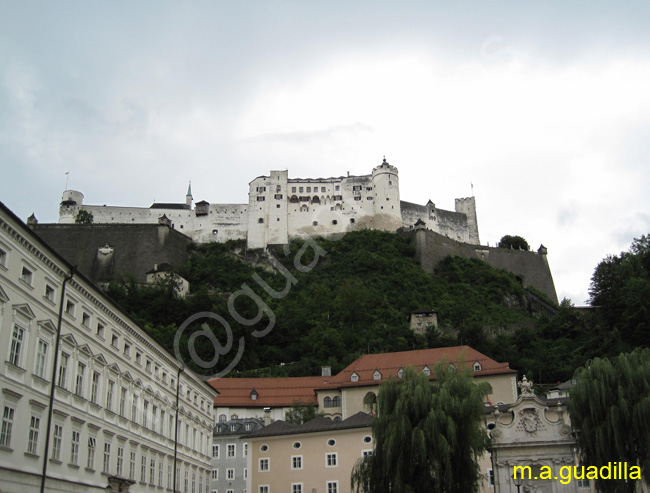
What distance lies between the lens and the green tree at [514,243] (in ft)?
389

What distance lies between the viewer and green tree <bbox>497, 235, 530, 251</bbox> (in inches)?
4670

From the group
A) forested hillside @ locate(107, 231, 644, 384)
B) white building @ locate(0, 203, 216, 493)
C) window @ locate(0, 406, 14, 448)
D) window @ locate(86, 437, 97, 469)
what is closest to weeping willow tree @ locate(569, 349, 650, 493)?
white building @ locate(0, 203, 216, 493)

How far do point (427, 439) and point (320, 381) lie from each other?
94.5ft

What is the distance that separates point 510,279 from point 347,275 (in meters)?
22.7

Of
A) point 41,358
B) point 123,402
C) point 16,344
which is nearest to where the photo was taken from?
point 16,344

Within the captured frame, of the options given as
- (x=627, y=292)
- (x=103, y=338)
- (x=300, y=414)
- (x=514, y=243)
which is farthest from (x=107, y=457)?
(x=514, y=243)

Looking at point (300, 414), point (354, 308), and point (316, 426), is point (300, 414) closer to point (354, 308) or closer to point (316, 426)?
point (316, 426)

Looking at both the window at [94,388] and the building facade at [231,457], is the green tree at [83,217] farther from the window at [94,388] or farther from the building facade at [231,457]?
the window at [94,388]

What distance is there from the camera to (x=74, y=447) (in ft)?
80.7

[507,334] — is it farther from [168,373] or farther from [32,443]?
[32,443]

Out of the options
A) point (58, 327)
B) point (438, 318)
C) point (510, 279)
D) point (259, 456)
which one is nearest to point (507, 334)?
point (438, 318)

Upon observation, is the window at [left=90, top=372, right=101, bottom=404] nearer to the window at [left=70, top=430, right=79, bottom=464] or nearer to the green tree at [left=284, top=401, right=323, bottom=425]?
the window at [left=70, top=430, right=79, bottom=464]

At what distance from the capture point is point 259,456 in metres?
45.5

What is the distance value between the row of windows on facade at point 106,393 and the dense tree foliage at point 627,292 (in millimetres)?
44927
